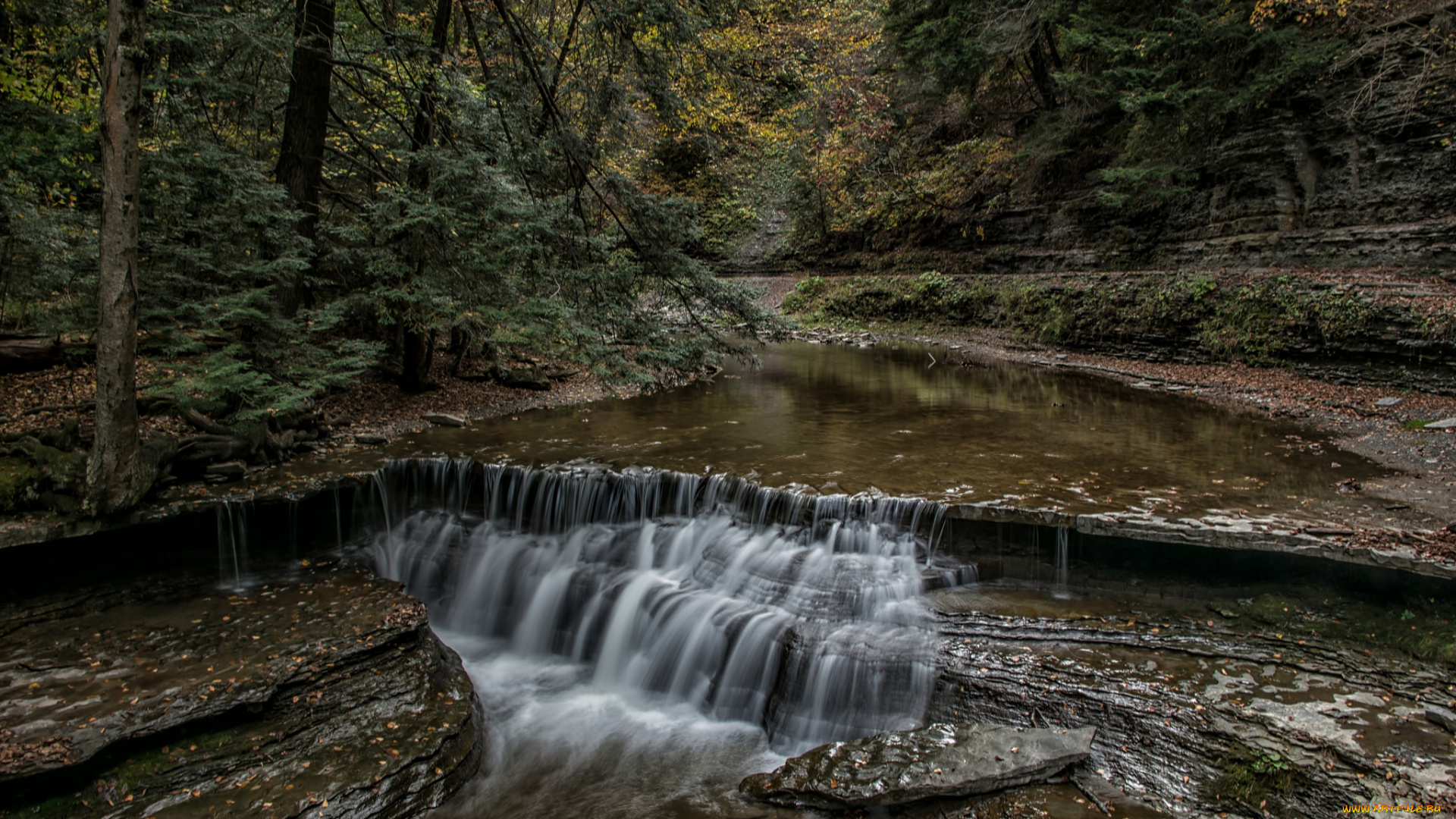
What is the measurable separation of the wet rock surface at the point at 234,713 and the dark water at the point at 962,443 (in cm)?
358

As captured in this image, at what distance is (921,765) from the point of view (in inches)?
170

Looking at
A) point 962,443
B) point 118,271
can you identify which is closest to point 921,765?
point 962,443

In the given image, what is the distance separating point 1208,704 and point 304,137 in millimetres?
11548

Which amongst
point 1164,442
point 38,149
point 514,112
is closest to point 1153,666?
point 1164,442

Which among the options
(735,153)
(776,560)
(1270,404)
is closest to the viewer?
(776,560)

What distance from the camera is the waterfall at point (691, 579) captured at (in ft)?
18.7

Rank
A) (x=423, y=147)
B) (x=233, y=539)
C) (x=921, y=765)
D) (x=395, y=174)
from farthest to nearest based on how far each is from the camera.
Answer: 1. (x=395, y=174)
2. (x=423, y=147)
3. (x=233, y=539)
4. (x=921, y=765)

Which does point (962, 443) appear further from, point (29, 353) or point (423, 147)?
point (29, 353)

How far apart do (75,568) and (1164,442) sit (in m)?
12.3

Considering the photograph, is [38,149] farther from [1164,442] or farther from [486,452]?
[1164,442]

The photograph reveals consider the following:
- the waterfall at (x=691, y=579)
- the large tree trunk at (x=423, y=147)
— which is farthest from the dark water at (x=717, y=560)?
the large tree trunk at (x=423, y=147)

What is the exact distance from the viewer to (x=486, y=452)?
9297 millimetres

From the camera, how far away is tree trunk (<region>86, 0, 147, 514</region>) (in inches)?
212

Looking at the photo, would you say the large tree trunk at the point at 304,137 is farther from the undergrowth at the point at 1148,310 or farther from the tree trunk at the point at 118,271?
the undergrowth at the point at 1148,310
